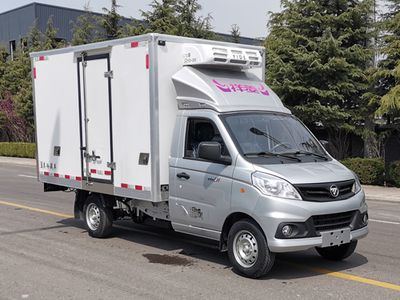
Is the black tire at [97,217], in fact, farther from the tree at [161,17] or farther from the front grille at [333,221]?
the tree at [161,17]

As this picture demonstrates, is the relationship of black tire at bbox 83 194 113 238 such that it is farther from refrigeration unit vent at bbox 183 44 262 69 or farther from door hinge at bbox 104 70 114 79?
refrigeration unit vent at bbox 183 44 262 69

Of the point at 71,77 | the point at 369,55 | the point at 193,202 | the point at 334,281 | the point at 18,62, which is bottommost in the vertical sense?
the point at 334,281

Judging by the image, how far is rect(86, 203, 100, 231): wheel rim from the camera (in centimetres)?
914

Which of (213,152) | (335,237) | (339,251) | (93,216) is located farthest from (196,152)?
(93,216)

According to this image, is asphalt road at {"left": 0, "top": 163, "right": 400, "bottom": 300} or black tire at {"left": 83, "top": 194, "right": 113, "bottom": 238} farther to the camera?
black tire at {"left": 83, "top": 194, "right": 113, "bottom": 238}

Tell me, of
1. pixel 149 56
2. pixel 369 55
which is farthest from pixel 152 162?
pixel 369 55

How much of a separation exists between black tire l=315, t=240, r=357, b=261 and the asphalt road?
0.37ft

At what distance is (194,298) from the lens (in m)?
5.79

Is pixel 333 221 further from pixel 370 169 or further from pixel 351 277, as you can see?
pixel 370 169

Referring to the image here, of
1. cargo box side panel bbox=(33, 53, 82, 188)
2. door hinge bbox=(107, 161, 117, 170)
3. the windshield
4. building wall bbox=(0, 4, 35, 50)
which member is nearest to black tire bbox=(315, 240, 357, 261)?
the windshield

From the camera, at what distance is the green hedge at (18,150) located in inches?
1235

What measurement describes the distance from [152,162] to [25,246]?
2.58 meters

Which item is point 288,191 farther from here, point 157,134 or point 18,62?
point 18,62

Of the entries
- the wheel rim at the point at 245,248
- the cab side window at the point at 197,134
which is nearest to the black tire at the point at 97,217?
the cab side window at the point at 197,134
